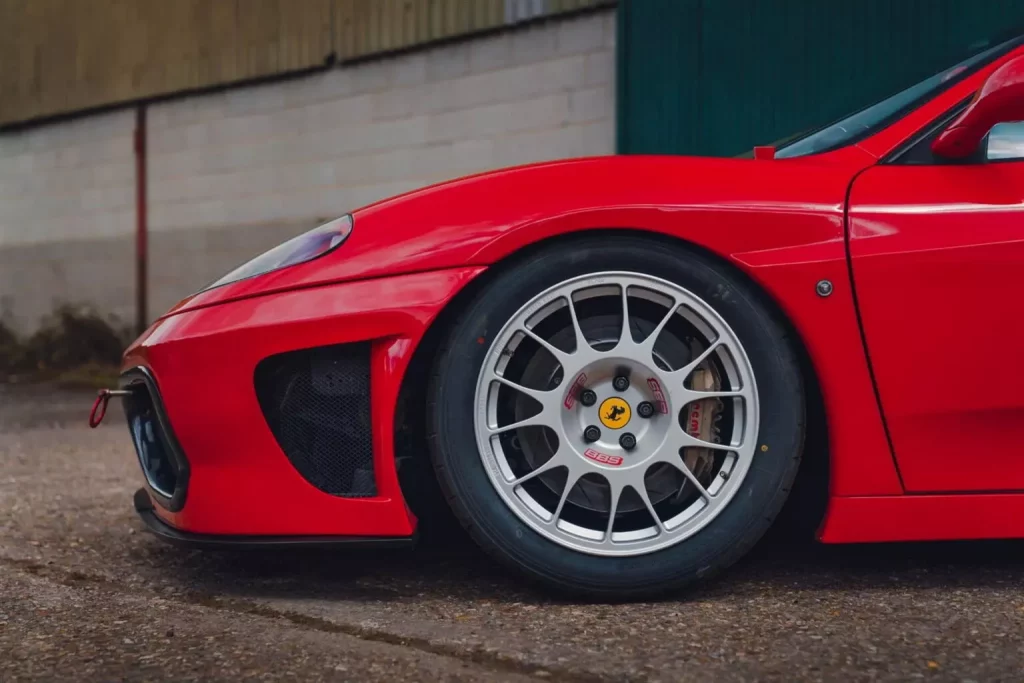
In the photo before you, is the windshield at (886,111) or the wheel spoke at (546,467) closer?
the wheel spoke at (546,467)

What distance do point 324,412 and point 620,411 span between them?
566mm

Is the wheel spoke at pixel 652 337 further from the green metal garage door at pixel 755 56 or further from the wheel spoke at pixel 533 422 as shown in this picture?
the green metal garage door at pixel 755 56

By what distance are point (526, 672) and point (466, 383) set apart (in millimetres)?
571

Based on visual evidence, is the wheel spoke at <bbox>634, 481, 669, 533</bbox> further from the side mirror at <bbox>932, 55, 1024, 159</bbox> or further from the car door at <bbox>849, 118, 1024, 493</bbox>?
the side mirror at <bbox>932, 55, 1024, 159</bbox>

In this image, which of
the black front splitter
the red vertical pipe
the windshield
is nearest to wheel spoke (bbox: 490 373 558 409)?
the black front splitter

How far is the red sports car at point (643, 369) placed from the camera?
200cm

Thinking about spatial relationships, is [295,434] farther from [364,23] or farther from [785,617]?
[364,23]

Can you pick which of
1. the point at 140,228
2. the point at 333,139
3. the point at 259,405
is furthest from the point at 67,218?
the point at 259,405

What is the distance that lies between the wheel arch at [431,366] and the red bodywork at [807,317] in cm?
3

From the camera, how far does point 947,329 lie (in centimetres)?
199

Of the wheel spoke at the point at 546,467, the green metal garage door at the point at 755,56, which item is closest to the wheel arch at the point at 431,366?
the wheel spoke at the point at 546,467

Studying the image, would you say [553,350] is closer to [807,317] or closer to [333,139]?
[807,317]

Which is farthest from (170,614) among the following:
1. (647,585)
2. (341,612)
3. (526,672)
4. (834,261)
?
(834,261)

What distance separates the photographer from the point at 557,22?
23.5 feet
